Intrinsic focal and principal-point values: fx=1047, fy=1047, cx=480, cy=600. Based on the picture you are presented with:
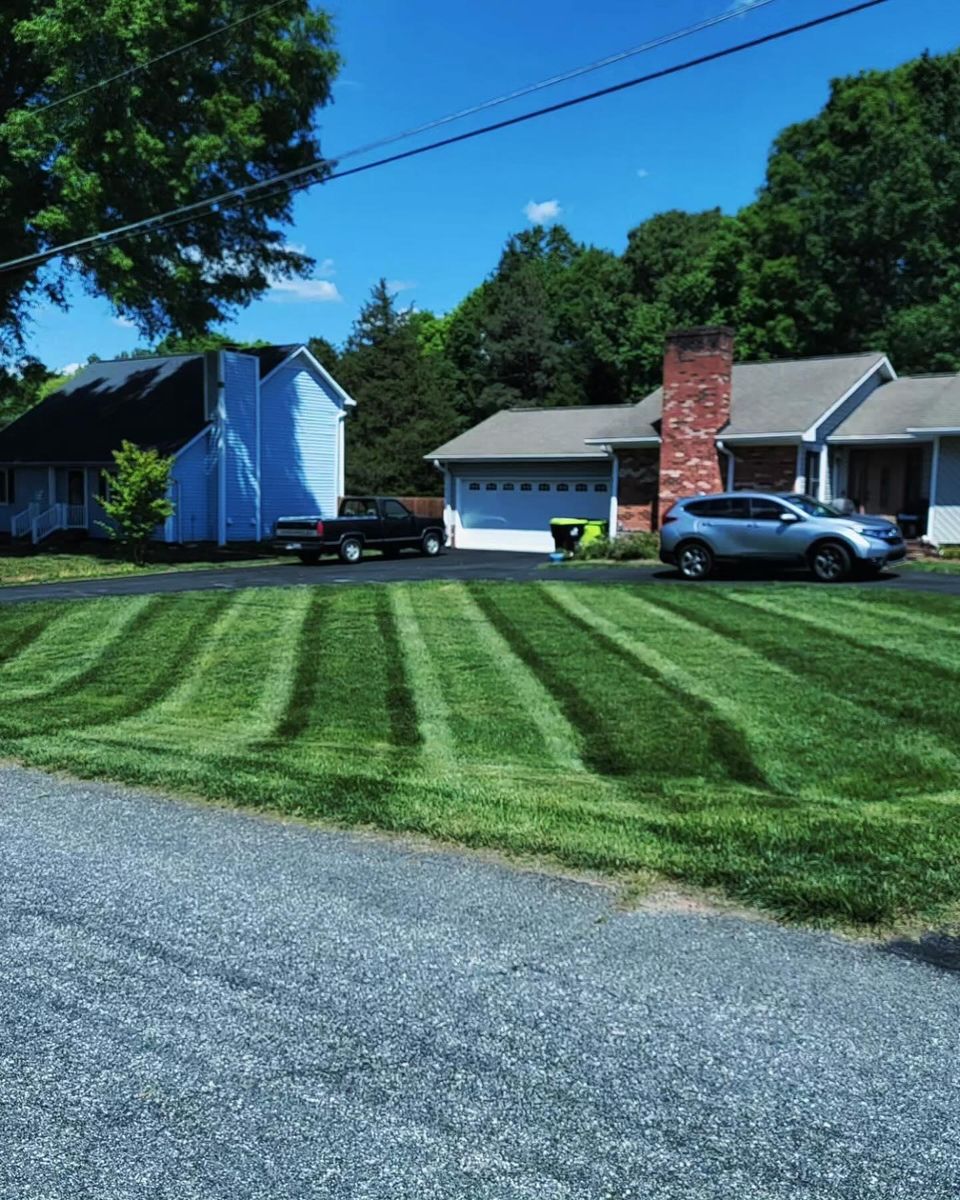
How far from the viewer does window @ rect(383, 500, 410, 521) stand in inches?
1153

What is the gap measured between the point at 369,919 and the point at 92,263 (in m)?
26.2

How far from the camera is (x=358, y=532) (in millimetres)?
28266

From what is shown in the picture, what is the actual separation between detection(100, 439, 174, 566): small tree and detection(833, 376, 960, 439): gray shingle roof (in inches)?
686

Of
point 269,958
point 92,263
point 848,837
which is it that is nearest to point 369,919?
point 269,958

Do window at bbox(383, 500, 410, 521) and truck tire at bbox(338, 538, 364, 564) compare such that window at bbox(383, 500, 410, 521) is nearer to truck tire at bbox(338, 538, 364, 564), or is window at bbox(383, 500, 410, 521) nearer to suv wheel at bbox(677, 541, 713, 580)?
truck tire at bbox(338, 538, 364, 564)

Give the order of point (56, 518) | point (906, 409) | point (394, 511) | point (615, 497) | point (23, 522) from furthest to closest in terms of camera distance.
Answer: point (23, 522) → point (56, 518) → point (394, 511) → point (615, 497) → point (906, 409)

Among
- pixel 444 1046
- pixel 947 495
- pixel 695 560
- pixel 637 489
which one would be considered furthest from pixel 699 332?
pixel 444 1046

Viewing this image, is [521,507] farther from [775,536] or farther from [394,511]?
[775,536]

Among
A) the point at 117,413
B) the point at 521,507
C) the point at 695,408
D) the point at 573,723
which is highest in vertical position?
the point at 117,413

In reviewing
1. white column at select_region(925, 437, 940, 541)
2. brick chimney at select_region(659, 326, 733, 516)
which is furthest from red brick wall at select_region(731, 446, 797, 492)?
white column at select_region(925, 437, 940, 541)

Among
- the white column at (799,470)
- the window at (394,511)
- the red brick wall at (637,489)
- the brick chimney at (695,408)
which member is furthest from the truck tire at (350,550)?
the white column at (799,470)

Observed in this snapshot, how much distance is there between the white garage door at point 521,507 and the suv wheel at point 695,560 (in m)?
10.5

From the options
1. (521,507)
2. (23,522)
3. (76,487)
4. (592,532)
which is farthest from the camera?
(23,522)

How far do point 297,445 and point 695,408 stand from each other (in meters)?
16.8
